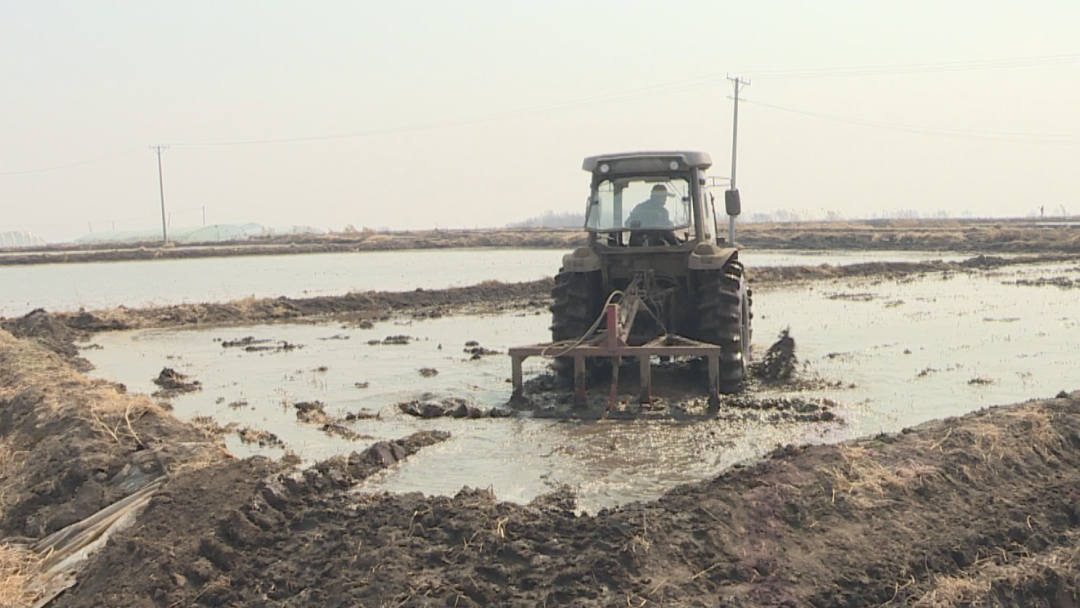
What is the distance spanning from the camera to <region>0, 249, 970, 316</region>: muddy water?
27.2 m

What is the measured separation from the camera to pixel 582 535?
5.71m

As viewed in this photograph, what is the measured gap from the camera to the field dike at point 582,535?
5094 mm

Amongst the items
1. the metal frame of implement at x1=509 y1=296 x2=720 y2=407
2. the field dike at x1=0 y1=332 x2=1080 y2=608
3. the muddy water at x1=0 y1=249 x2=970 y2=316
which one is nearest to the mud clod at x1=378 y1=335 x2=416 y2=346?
the metal frame of implement at x1=509 y1=296 x2=720 y2=407

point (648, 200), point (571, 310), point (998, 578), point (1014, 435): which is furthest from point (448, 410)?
point (998, 578)

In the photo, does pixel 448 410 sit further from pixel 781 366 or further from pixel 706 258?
pixel 781 366

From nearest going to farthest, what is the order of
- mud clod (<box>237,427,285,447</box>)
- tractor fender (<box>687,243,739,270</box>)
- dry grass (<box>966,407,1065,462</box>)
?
dry grass (<box>966,407,1065,462</box>) → mud clod (<box>237,427,285,447</box>) → tractor fender (<box>687,243,739,270</box>)

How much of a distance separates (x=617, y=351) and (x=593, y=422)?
74cm

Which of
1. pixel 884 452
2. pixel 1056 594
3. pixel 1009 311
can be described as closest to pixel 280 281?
pixel 1009 311

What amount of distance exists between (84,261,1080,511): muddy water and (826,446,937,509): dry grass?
4.50ft

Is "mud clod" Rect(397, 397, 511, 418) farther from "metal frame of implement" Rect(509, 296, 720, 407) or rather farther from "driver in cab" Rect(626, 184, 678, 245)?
"driver in cab" Rect(626, 184, 678, 245)

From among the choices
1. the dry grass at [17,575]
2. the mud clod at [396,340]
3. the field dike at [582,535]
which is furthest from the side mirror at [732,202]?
the dry grass at [17,575]

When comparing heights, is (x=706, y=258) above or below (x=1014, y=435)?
above

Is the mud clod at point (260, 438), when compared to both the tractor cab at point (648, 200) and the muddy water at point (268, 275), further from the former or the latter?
the muddy water at point (268, 275)

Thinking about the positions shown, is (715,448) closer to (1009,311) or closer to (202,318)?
(1009,311)
